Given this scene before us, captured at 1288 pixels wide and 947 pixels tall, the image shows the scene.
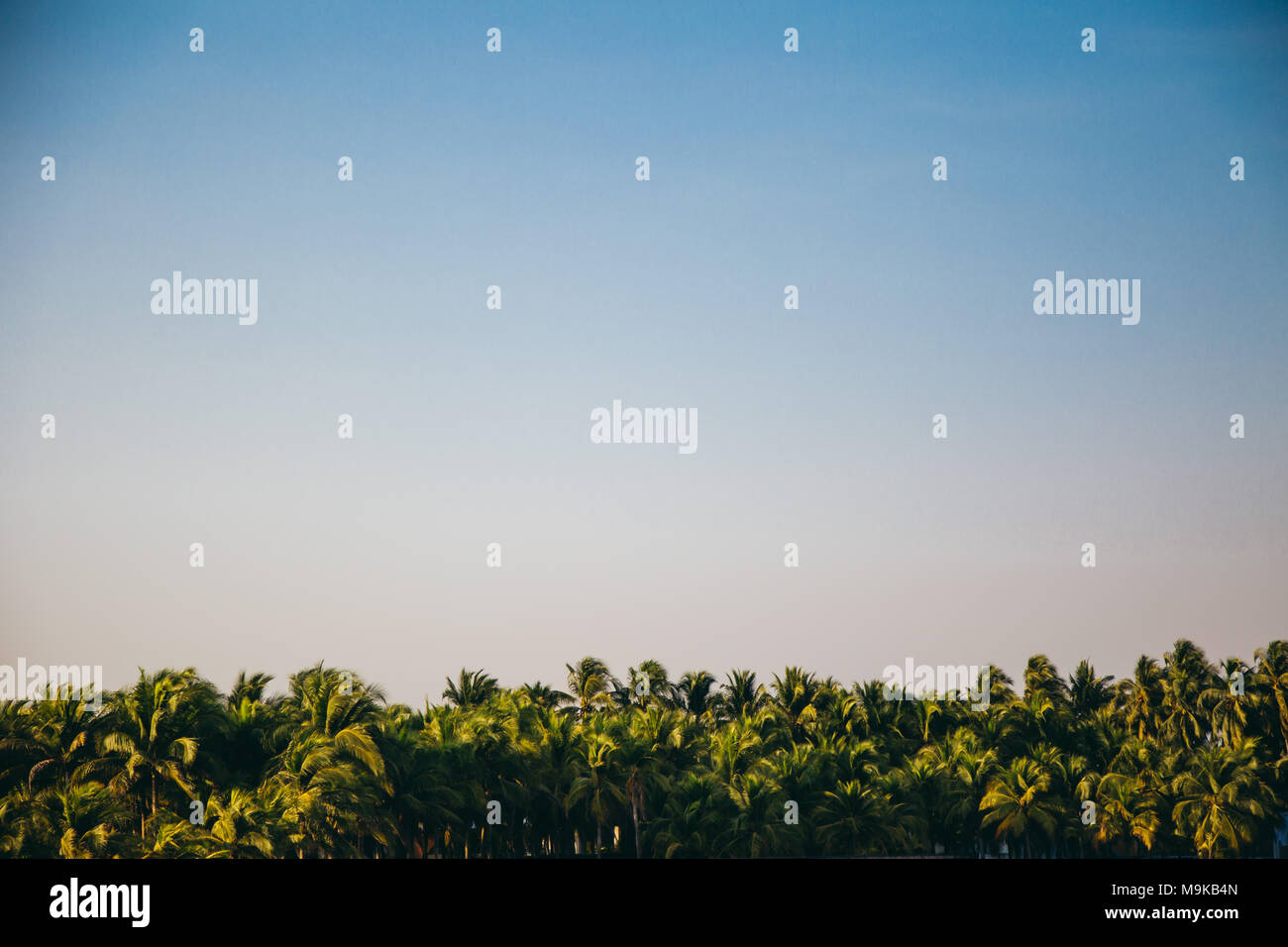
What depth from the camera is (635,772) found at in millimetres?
66125

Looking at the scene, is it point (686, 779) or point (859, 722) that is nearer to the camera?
point (686, 779)

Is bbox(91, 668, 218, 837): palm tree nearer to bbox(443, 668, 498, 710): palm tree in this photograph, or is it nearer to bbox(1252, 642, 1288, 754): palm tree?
bbox(443, 668, 498, 710): palm tree

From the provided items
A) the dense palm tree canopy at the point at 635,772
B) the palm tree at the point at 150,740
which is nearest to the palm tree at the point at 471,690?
the dense palm tree canopy at the point at 635,772

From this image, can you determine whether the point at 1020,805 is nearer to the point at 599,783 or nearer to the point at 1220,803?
the point at 1220,803

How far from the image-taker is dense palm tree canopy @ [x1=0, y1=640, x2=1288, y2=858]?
164ft

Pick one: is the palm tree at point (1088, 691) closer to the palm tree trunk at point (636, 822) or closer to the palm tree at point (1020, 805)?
the palm tree at point (1020, 805)

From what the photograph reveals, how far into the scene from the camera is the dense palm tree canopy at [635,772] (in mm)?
50031

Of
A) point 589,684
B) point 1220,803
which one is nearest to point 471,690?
point 589,684
